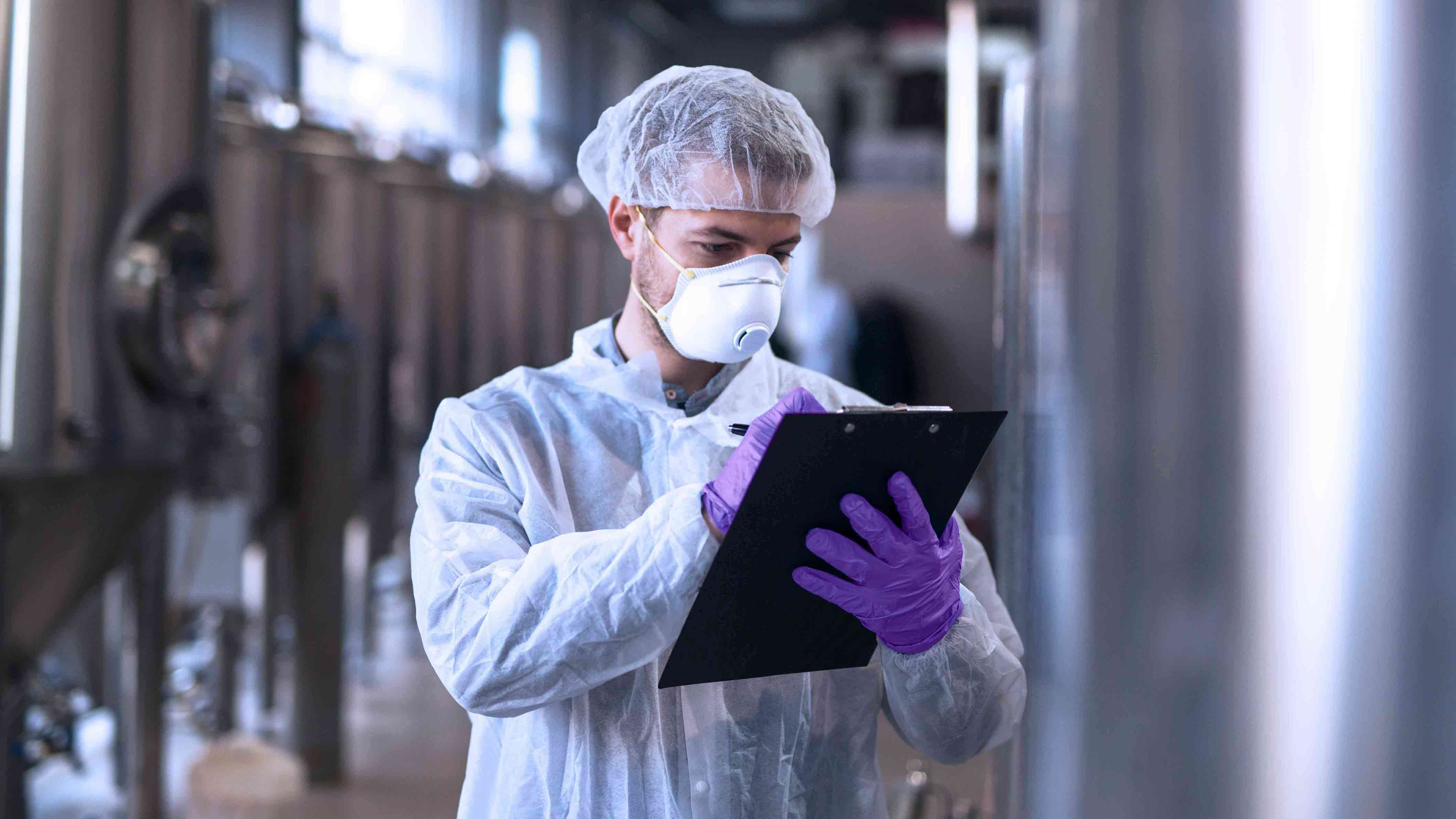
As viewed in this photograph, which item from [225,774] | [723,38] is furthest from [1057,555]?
[723,38]

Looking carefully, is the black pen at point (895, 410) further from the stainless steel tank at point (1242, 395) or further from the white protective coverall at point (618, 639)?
the stainless steel tank at point (1242, 395)

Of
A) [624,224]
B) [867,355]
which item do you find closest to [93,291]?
[624,224]

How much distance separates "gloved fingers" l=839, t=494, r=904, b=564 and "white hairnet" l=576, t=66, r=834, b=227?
0.29 meters

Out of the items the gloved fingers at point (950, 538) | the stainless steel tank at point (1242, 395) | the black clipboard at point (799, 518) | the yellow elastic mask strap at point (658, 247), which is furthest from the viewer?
the yellow elastic mask strap at point (658, 247)

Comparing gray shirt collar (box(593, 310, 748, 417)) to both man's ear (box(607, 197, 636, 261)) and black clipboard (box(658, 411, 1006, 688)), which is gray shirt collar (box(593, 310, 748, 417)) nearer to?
man's ear (box(607, 197, 636, 261))

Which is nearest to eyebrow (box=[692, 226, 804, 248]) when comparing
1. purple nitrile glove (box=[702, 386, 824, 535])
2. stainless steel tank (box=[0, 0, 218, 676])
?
purple nitrile glove (box=[702, 386, 824, 535])

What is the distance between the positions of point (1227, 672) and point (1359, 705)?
0.26 ft

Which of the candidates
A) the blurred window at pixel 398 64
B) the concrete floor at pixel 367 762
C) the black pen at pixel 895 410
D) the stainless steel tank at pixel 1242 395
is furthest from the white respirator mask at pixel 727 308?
the blurred window at pixel 398 64

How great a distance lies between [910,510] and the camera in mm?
890

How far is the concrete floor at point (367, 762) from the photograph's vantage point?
287 centimetres

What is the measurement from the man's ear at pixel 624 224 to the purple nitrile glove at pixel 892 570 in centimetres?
36

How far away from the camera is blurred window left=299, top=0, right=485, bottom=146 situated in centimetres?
441

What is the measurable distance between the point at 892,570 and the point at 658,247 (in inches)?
14.3

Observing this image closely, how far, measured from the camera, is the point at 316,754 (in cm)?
318
